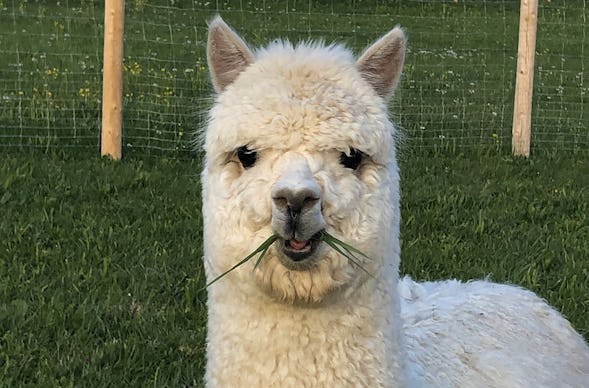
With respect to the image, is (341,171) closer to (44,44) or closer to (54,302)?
(54,302)

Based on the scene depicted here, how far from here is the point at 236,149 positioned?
256 cm

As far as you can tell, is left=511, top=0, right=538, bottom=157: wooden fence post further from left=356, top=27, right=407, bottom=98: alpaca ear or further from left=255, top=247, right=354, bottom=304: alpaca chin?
left=255, top=247, right=354, bottom=304: alpaca chin

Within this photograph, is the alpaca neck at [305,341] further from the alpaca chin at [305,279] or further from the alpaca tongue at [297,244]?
the alpaca tongue at [297,244]

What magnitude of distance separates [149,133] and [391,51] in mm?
5683

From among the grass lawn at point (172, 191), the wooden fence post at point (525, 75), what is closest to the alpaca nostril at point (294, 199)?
the grass lawn at point (172, 191)

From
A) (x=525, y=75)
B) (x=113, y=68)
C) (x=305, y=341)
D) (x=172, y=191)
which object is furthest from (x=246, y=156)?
(x=525, y=75)

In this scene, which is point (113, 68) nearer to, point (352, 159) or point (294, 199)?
point (352, 159)

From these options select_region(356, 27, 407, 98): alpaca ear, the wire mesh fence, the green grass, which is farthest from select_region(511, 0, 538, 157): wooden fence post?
select_region(356, 27, 407, 98): alpaca ear

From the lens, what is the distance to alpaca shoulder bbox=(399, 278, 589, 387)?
3.23m

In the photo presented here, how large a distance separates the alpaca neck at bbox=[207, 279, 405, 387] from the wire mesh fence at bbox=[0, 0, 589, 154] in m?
4.07

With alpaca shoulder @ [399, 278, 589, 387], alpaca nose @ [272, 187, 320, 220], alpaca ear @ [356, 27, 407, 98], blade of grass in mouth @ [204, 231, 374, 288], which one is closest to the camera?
alpaca nose @ [272, 187, 320, 220]

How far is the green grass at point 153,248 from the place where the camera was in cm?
438

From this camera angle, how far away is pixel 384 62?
2.83 metres

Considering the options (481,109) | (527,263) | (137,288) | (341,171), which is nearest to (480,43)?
(481,109)
